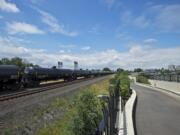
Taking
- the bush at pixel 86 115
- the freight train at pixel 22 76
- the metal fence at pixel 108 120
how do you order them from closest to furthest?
the metal fence at pixel 108 120 < the bush at pixel 86 115 < the freight train at pixel 22 76

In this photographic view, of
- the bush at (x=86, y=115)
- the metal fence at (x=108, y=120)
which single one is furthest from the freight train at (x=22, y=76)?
the bush at (x=86, y=115)

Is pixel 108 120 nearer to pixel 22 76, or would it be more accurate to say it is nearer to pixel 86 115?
pixel 86 115

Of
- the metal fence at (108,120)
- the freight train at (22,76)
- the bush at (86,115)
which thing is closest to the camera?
the metal fence at (108,120)

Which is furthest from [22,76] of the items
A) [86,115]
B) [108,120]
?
[86,115]

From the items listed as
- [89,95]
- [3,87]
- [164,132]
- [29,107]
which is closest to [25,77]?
[3,87]

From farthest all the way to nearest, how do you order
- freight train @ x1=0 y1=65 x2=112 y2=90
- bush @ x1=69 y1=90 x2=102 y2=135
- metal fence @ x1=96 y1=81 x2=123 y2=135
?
freight train @ x1=0 y1=65 x2=112 y2=90
bush @ x1=69 y1=90 x2=102 y2=135
metal fence @ x1=96 y1=81 x2=123 y2=135

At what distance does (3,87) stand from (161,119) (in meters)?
29.7

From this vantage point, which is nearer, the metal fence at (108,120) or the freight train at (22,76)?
the metal fence at (108,120)

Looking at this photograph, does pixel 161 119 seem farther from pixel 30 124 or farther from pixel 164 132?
pixel 30 124

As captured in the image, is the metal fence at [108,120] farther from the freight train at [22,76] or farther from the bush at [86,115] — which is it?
the freight train at [22,76]

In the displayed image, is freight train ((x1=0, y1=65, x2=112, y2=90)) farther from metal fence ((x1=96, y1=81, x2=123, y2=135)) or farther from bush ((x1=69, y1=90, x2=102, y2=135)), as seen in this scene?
bush ((x1=69, y1=90, x2=102, y2=135))

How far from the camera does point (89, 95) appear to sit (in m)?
7.04

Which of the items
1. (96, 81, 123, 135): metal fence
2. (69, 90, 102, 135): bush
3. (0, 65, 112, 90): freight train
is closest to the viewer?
(96, 81, 123, 135): metal fence

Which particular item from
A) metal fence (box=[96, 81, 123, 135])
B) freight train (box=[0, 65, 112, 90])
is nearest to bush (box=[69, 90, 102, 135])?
metal fence (box=[96, 81, 123, 135])
